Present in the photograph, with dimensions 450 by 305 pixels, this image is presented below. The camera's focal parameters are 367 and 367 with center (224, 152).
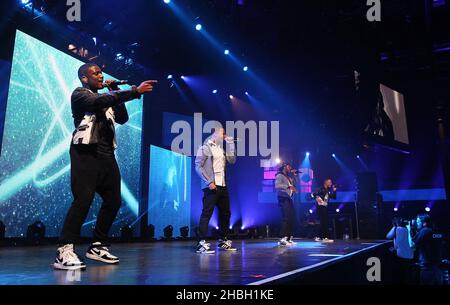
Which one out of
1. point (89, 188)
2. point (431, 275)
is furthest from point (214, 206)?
point (431, 275)

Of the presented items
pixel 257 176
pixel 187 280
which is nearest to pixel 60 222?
pixel 187 280

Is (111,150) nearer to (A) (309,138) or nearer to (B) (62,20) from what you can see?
(B) (62,20)

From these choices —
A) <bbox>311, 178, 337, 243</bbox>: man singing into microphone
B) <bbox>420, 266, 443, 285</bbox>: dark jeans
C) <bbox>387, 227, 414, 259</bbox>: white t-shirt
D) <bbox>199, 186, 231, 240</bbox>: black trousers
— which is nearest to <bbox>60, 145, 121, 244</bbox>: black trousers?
<bbox>199, 186, 231, 240</bbox>: black trousers

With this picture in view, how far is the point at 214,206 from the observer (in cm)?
463

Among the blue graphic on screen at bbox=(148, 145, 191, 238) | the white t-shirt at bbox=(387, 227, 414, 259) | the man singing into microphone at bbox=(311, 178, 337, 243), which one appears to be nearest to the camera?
the white t-shirt at bbox=(387, 227, 414, 259)

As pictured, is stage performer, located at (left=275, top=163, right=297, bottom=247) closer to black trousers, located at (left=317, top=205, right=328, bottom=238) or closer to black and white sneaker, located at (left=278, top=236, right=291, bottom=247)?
black and white sneaker, located at (left=278, top=236, right=291, bottom=247)

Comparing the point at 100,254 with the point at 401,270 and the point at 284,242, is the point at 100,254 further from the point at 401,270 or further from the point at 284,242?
the point at 401,270

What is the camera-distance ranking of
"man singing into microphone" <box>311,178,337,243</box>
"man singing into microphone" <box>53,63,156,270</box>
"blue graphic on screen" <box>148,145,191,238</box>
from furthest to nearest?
"blue graphic on screen" <box>148,145,191,238</box>, "man singing into microphone" <box>311,178,337,243</box>, "man singing into microphone" <box>53,63,156,270</box>

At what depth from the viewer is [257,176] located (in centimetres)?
1532

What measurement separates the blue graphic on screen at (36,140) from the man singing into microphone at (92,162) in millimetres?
4442

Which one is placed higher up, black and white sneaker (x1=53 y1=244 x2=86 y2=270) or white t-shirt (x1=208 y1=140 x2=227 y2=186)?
white t-shirt (x1=208 y1=140 x2=227 y2=186)

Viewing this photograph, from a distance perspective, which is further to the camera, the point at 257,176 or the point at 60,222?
the point at 257,176

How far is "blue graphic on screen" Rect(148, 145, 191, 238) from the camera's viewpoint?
1038 centimetres
